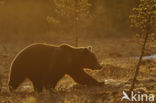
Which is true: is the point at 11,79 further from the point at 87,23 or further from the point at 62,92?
the point at 87,23

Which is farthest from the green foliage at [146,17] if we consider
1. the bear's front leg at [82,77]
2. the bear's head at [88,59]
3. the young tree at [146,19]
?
the bear's front leg at [82,77]

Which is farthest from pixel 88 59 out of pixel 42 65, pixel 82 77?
pixel 42 65

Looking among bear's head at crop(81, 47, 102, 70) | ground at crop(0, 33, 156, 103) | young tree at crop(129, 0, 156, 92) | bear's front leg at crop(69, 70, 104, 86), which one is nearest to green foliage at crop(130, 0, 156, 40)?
young tree at crop(129, 0, 156, 92)

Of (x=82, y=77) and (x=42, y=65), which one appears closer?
(x=42, y=65)

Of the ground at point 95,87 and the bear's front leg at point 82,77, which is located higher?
the bear's front leg at point 82,77

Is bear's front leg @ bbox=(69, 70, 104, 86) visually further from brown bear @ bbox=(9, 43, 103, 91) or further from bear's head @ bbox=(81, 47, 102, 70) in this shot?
bear's head @ bbox=(81, 47, 102, 70)

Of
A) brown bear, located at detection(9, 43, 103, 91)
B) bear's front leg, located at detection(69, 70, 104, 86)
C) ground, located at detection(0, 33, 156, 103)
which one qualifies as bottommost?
ground, located at detection(0, 33, 156, 103)

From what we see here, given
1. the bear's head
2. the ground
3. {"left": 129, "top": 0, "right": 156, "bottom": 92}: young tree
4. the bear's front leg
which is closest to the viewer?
the ground

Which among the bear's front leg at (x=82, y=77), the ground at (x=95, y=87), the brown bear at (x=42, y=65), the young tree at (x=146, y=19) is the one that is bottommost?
the ground at (x=95, y=87)

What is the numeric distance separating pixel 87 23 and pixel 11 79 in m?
26.7

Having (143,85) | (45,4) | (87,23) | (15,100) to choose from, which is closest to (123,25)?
(87,23)

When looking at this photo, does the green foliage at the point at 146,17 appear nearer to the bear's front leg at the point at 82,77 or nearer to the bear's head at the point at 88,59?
the bear's head at the point at 88,59

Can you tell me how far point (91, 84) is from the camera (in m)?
10.7

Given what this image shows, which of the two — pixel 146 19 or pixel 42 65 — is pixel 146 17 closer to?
pixel 146 19
